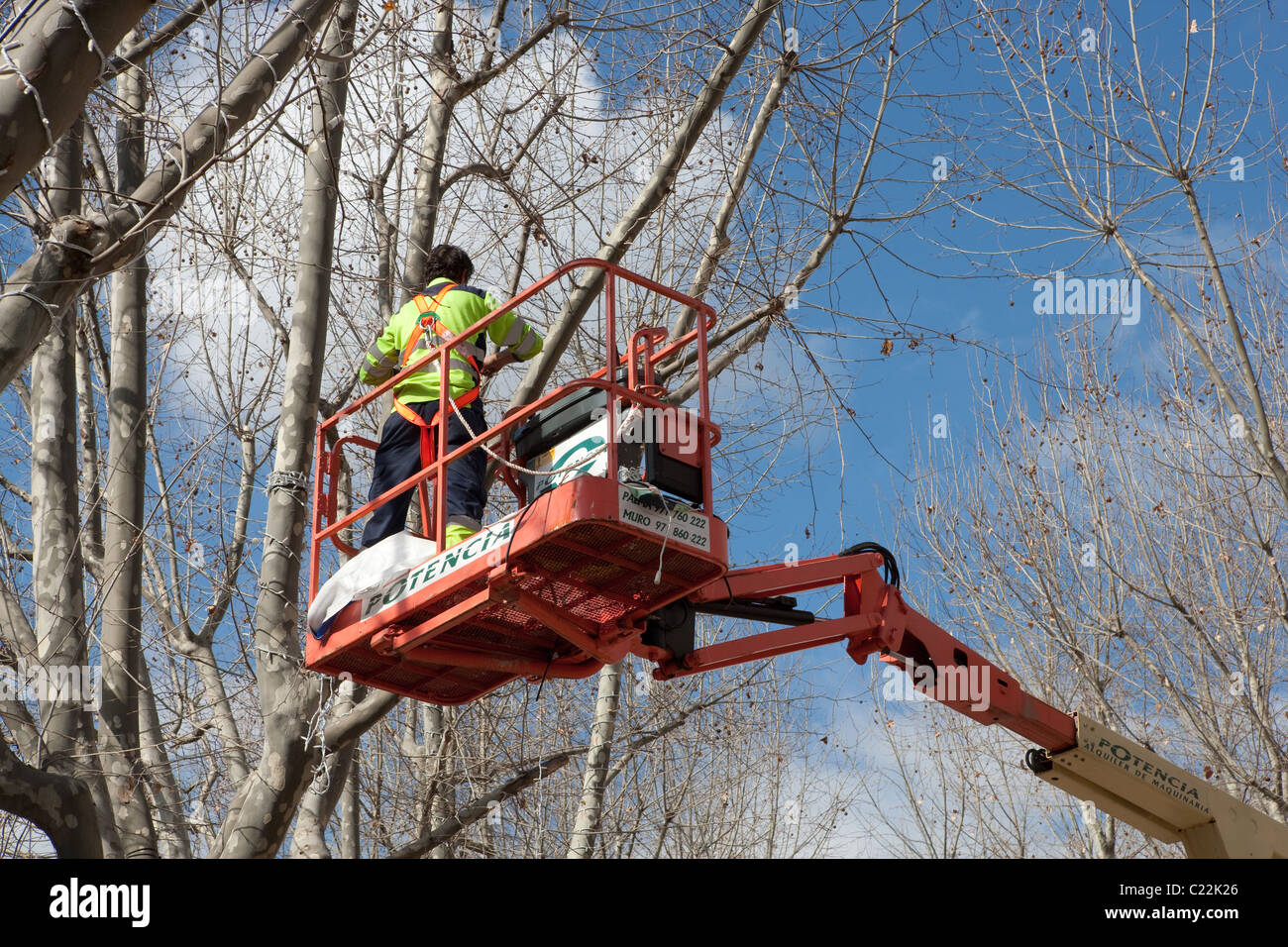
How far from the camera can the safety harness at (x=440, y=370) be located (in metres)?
6.52

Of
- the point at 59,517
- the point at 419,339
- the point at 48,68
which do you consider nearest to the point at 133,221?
the point at 48,68

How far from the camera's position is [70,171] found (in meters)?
7.66

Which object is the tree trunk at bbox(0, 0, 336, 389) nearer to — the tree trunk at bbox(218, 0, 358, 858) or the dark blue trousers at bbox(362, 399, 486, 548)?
the tree trunk at bbox(218, 0, 358, 858)

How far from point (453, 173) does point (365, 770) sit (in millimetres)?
8952

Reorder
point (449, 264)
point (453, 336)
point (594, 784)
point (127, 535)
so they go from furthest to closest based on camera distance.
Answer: point (594, 784) < point (127, 535) < point (449, 264) < point (453, 336)

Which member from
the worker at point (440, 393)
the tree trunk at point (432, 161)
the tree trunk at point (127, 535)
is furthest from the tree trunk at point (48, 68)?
the tree trunk at point (432, 161)

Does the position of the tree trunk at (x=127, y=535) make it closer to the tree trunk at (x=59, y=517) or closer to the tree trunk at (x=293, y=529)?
the tree trunk at (x=59, y=517)

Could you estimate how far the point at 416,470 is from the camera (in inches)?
267

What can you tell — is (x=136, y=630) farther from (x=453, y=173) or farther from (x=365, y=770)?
(x=365, y=770)

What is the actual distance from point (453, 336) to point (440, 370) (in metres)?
0.32

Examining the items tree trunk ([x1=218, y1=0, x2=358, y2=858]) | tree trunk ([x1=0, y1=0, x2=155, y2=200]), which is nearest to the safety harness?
tree trunk ([x1=218, y1=0, x2=358, y2=858])

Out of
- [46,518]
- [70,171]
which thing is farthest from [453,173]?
[46,518]

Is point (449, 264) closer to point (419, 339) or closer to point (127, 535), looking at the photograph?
point (419, 339)
